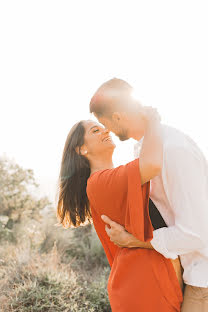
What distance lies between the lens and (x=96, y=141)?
9.29 feet

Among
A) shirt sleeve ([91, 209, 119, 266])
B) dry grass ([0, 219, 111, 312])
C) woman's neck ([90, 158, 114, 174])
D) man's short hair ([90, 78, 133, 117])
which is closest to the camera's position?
man's short hair ([90, 78, 133, 117])

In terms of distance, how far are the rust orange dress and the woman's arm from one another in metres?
0.06

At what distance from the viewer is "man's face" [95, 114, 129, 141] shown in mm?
2209

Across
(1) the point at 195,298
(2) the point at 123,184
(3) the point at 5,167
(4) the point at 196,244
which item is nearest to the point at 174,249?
(4) the point at 196,244

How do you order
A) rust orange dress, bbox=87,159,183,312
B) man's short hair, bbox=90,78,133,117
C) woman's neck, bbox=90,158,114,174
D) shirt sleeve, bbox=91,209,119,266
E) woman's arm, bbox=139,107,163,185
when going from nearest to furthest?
woman's arm, bbox=139,107,163,185 < rust orange dress, bbox=87,159,183,312 < man's short hair, bbox=90,78,133,117 < shirt sleeve, bbox=91,209,119,266 < woman's neck, bbox=90,158,114,174

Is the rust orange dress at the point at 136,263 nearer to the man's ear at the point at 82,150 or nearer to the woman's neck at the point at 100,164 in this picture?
the woman's neck at the point at 100,164

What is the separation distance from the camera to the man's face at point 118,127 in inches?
87.0

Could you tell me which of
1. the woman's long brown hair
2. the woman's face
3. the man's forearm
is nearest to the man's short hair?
the woman's face

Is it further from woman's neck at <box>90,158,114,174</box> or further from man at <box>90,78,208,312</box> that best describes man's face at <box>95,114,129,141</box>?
woman's neck at <box>90,158,114,174</box>

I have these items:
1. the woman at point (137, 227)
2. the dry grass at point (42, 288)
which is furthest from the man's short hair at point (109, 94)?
the dry grass at point (42, 288)

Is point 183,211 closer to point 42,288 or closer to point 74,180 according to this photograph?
point 74,180

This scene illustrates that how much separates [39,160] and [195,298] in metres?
56.4

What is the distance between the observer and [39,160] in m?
57.0

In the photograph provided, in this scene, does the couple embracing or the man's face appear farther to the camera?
the man's face
